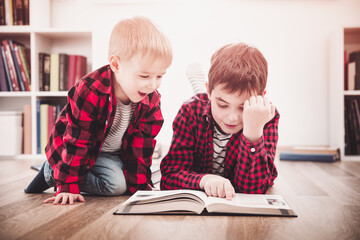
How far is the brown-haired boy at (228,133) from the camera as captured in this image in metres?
0.96

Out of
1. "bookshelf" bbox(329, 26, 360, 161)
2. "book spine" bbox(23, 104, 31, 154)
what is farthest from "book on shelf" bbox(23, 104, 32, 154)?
"bookshelf" bbox(329, 26, 360, 161)

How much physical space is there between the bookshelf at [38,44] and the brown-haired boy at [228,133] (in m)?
1.37

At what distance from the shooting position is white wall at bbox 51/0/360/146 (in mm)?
2443

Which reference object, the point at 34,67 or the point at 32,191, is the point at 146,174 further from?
the point at 34,67

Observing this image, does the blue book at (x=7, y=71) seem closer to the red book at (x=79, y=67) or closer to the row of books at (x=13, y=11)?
the row of books at (x=13, y=11)

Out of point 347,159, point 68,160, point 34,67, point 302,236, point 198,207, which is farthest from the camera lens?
point 34,67

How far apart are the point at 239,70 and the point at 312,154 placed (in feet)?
4.29

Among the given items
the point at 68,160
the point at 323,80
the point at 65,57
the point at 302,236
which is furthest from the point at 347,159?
the point at 65,57

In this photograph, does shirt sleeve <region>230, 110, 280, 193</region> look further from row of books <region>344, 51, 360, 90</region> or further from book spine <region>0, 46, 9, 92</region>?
book spine <region>0, 46, 9, 92</region>

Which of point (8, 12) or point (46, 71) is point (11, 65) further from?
point (8, 12)

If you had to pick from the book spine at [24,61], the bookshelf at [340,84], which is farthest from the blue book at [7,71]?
the bookshelf at [340,84]

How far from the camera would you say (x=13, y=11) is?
229cm

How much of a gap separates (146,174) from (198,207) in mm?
422

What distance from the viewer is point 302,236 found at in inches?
28.7
